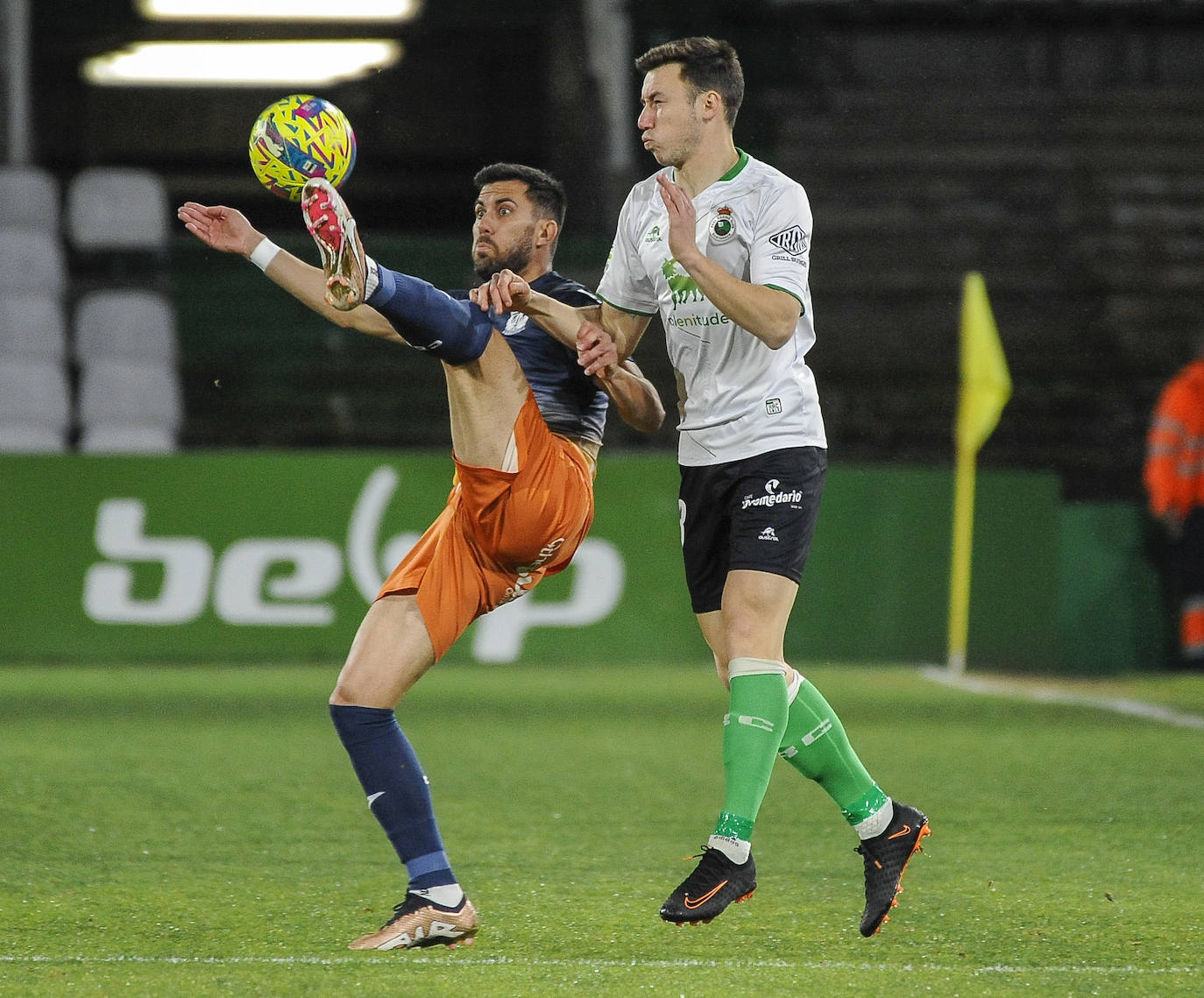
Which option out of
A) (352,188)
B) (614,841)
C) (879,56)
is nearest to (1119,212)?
(879,56)

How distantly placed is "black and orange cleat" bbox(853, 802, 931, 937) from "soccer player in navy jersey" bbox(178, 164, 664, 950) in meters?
0.86

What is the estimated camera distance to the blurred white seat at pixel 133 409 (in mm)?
11320

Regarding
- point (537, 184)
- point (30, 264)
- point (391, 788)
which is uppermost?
point (30, 264)

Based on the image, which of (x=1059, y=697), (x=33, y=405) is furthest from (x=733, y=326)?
(x=33, y=405)

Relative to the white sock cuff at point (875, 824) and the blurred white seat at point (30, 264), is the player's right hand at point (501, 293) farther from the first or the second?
the blurred white seat at point (30, 264)

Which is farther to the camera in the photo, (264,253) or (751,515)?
(264,253)

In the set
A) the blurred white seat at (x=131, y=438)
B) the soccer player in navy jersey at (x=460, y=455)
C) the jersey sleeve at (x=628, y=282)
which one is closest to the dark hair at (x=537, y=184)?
the soccer player in navy jersey at (x=460, y=455)

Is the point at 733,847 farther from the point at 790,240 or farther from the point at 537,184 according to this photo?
the point at 537,184

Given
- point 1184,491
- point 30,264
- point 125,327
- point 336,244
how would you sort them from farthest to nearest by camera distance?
point 30,264
point 125,327
point 1184,491
point 336,244

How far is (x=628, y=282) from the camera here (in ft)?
13.0

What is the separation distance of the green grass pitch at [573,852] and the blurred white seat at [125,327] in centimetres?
340

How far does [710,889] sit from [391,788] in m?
0.69

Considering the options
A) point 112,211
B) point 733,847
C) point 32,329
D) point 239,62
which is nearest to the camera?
point 733,847

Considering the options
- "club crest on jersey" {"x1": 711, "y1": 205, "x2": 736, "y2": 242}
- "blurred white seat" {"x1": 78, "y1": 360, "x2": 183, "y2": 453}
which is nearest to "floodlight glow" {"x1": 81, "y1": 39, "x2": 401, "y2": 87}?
"blurred white seat" {"x1": 78, "y1": 360, "x2": 183, "y2": 453}
